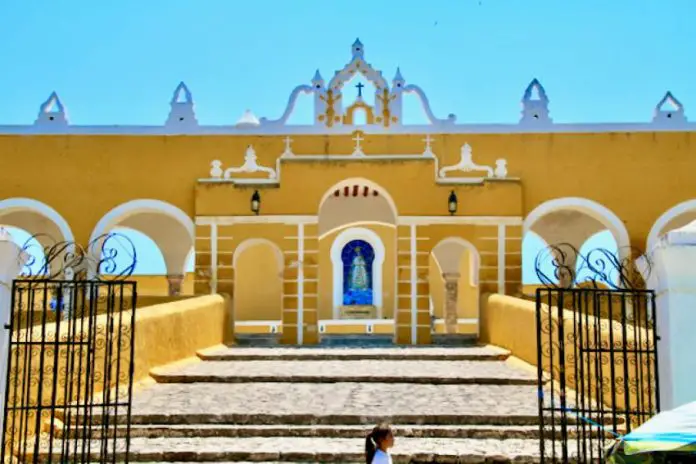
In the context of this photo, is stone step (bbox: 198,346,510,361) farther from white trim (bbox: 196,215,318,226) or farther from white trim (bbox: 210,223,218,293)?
white trim (bbox: 196,215,318,226)

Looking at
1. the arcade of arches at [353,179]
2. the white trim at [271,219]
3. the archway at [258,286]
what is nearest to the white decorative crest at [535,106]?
the arcade of arches at [353,179]

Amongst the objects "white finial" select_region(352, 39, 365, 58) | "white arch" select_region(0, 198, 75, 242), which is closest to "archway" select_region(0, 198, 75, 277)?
"white arch" select_region(0, 198, 75, 242)

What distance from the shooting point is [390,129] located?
54.4 feet

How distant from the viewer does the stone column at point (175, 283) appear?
66.4ft

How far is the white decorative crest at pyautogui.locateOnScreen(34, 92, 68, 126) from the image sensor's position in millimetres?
17000

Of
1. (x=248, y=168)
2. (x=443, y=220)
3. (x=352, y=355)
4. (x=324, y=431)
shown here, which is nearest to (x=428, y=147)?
(x=443, y=220)

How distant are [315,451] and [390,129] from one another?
391 inches

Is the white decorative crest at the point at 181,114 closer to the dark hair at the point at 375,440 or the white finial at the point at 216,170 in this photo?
the white finial at the point at 216,170

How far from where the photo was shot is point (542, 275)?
21.3ft

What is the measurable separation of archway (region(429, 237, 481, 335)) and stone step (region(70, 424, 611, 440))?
10831mm

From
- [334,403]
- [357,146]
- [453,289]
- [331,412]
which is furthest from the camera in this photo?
[453,289]

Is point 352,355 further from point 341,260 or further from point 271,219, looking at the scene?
point 341,260

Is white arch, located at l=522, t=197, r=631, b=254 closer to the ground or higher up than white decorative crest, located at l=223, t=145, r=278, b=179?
closer to the ground

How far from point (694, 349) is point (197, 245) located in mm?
11295
